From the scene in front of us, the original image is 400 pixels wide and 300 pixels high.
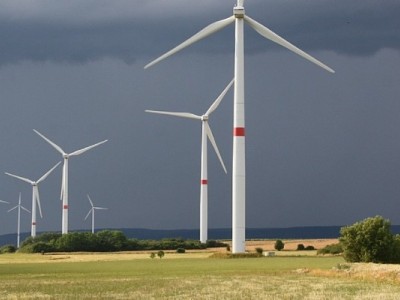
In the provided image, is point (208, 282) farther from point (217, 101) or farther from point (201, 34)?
point (217, 101)

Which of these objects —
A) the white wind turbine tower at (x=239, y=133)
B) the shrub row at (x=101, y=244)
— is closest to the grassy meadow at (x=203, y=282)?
the white wind turbine tower at (x=239, y=133)

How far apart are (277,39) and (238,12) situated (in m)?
7.59

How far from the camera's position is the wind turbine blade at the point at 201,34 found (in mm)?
93781

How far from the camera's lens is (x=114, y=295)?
172 ft

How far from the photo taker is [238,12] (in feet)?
343

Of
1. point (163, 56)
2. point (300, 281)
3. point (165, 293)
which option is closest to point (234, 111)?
point (163, 56)

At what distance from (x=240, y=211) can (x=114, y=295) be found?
162 ft

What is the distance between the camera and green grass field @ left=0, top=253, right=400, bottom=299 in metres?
51.7

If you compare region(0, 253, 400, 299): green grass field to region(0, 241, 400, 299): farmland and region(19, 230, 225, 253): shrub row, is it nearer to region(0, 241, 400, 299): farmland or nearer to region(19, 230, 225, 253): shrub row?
region(0, 241, 400, 299): farmland

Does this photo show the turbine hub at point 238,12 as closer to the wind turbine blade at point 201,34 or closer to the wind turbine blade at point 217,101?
the wind turbine blade at point 201,34

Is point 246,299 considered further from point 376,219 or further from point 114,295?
point 376,219

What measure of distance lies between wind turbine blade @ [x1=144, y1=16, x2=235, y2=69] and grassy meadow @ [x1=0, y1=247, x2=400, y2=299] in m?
22.4

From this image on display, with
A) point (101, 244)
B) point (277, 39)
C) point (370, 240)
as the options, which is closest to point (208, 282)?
point (370, 240)

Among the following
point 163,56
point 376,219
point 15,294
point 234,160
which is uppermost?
point 163,56
